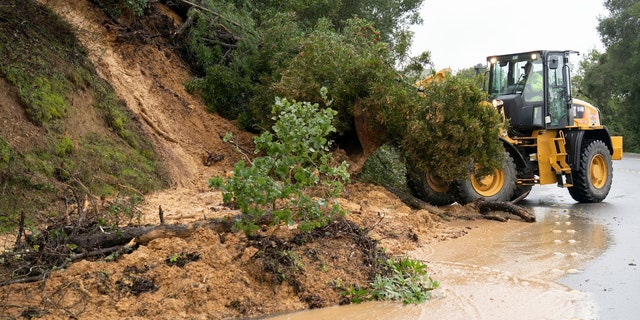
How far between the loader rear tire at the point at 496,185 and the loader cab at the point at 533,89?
1082 mm

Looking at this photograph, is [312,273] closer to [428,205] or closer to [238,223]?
[238,223]

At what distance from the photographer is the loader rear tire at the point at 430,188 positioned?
14133 millimetres

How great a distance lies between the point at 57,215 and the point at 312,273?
333 centimetres

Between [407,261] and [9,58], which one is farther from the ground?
[9,58]

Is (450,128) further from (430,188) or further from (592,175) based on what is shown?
(592,175)

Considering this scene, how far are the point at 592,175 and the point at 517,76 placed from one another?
9.15ft

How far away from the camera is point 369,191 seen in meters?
13.0

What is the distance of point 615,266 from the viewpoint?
29.7 feet

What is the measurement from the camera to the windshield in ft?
50.2

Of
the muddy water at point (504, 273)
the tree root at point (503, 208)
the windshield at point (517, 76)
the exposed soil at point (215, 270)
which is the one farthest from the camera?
the windshield at point (517, 76)

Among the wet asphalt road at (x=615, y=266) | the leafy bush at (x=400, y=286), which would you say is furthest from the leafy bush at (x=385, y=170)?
the leafy bush at (x=400, y=286)

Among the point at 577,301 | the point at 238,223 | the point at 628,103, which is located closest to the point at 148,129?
the point at 238,223

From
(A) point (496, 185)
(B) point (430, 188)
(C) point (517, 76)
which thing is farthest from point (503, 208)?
(C) point (517, 76)

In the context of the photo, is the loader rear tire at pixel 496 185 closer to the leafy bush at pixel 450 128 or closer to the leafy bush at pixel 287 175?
the leafy bush at pixel 450 128
